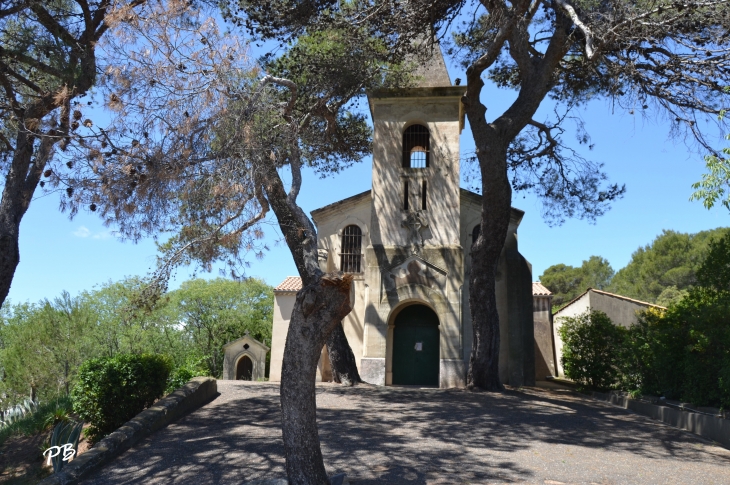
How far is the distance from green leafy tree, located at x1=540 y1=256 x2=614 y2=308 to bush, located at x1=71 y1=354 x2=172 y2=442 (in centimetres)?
4698

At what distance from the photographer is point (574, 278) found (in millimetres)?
55562

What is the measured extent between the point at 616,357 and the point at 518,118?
23.6 feet

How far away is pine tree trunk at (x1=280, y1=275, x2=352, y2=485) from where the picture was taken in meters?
6.51

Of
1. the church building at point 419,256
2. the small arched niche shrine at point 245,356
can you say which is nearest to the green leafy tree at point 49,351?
the small arched niche shrine at point 245,356

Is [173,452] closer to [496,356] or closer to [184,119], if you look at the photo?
[184,119]

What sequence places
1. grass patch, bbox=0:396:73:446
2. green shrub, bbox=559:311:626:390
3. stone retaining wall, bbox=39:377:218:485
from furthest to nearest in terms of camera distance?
green shrub, bbox=559:311:626:390 → grass patch, bbox=0:396:73:446 → stone retaining wall, bbox=39:377:218:485

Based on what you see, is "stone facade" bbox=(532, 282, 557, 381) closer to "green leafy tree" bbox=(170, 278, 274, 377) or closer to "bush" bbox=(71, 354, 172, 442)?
"green leafy tree" bbox=(170, 278, 274, 377)

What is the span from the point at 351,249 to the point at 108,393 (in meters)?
10.3

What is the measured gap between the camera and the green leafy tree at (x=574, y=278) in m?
54.5

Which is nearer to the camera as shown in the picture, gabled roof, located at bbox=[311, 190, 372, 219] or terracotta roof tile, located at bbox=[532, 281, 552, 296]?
gabled roof, located at bbox=[311, 190, 372, 219]

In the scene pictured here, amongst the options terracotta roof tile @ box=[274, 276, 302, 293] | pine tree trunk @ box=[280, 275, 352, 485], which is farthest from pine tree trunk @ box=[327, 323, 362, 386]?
pine tree trunk @ box=[280, 275, 352, 485]

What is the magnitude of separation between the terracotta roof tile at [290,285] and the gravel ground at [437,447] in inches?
325

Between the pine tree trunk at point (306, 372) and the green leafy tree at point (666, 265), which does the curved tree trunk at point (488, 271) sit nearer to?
the pine tree trunk at point (306, 372)

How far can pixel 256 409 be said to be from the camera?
39.7 ft
